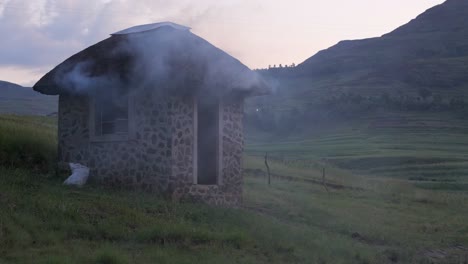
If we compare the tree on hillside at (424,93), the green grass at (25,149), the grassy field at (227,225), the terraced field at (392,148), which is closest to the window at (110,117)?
the grassy field at (227,225)

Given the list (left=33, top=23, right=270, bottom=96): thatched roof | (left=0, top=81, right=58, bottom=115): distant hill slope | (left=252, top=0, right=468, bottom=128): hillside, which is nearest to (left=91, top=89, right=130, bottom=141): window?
(left=33, top=23, right=270, bottom=96): thatched roof

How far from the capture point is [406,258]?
13.0 meters

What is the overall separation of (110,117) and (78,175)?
164 centimetres

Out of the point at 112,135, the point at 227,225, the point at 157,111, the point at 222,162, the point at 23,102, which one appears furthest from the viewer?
the point at 23,102

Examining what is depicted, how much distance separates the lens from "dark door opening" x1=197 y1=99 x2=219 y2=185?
53.4ft

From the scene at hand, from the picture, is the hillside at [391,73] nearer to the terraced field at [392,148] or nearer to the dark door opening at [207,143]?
the terraced field at [392,148]

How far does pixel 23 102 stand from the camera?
85375 mm

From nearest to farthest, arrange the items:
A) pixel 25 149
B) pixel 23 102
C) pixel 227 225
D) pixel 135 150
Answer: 1. pixel 227 225
2. pixel 135 150
3. pixel 25 149
4. pixel 23 102

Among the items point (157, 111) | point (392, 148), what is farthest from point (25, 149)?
point (392, 148)

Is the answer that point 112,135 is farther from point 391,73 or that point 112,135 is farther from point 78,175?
point 391,73

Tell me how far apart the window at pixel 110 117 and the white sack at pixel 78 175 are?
78 cm

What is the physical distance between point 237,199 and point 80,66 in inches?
194

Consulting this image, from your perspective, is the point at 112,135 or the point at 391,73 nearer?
the point at 112,135

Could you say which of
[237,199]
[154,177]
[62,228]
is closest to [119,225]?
[62,228]
